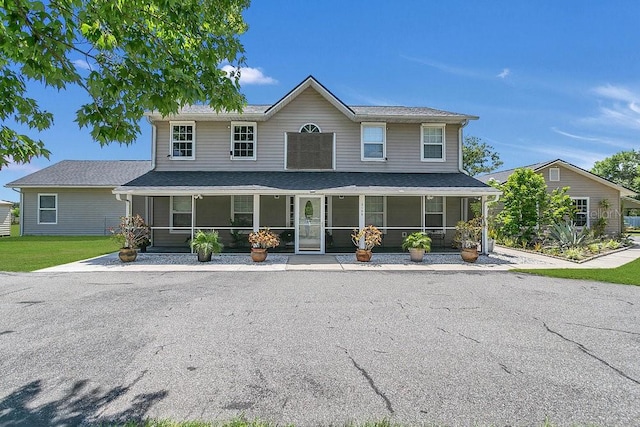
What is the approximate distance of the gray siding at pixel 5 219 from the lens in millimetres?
23703

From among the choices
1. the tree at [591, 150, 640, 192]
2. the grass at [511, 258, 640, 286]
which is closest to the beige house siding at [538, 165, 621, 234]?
the grass at [511, 258, 640, 286]

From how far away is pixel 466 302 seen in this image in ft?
22.0

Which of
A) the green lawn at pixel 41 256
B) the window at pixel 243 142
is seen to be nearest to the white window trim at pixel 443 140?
the window at pixel 243 142

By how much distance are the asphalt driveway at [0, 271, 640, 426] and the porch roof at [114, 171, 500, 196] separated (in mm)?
5858

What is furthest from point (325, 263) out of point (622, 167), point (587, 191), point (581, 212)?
point (622, 167)

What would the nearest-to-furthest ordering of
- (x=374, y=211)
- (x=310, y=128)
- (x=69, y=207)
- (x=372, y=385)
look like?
(x=372, y=385) → (x=310, y=128) → (x=374, y=211) → (x=69, y=207)

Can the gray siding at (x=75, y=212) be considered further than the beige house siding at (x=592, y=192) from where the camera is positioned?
No

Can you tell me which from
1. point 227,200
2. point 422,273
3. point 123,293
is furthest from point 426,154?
point 123,293

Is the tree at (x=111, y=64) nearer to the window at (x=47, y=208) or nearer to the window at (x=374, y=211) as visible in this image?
the window at (x=374, y=211)

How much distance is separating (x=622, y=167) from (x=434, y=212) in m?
54.1

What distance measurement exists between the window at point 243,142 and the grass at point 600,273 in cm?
1143

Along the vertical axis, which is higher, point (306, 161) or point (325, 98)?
point (325, 98)

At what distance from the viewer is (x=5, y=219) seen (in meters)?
24.2

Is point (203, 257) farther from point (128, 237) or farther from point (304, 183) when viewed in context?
point (304, 183)
